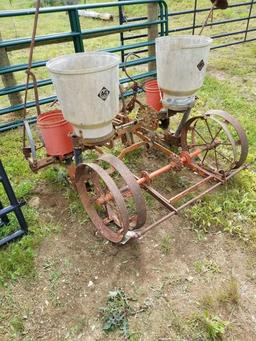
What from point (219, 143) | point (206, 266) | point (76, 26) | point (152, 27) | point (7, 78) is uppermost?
point (76, 26)

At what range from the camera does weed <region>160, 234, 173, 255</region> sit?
8.54 feet

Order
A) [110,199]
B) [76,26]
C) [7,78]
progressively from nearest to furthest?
[110,199]
[76,26]
[7,78]

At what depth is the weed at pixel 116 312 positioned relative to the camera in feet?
6.83

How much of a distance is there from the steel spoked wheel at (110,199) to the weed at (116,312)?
1.38 feet

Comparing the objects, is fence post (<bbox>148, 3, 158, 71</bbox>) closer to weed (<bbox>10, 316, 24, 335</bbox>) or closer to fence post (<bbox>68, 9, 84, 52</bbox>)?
fence post (<bbox>68, 9, 84, 52</bbox>)

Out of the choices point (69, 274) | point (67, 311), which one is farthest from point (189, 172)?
point (67, 311)

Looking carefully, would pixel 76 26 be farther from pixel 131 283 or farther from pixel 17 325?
pixel 17 325

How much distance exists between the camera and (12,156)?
3.94 m

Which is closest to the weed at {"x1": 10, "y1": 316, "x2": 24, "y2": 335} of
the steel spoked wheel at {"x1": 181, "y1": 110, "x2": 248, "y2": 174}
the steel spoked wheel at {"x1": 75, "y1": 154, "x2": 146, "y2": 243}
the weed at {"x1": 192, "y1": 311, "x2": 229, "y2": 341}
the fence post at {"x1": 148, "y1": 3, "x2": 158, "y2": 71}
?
the steel spoked wheel at {"x1": 75, "y1": 154, "x2": 146, "y2": 243}

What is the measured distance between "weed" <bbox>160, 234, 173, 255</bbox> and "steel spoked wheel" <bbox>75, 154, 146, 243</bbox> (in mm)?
328

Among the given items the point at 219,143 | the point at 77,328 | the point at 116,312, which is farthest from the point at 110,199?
the point at 219,143

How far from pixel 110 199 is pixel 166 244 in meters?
0.61

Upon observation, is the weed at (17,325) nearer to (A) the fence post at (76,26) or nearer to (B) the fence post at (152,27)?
(A) the fence post at (76,26)

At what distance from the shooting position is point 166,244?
2.66 meters
